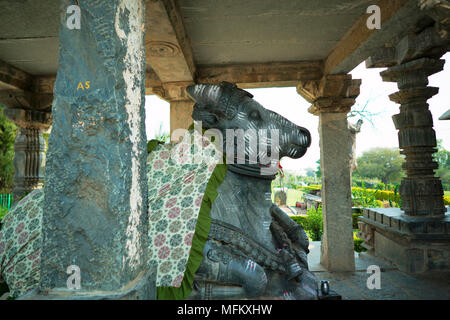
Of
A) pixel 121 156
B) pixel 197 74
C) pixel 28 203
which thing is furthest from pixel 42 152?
pixel 121 156

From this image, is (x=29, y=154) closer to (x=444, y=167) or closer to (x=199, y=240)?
(x=199, y=240)

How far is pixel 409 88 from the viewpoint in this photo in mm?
4340

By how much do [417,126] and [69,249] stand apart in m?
4.92

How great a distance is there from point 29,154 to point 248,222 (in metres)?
5.55

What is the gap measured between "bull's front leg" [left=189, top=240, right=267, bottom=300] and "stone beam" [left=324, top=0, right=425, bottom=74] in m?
2.80

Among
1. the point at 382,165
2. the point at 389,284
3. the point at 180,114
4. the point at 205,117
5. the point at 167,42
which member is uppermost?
the point at 382,165

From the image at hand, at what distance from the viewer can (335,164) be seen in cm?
463

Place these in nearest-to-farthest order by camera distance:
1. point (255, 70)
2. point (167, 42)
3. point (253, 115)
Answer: point (253, 115) < point (167, 42) < point (255, 70)

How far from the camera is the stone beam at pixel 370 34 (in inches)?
107

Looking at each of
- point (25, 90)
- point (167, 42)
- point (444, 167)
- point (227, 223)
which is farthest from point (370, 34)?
point (444, 167)

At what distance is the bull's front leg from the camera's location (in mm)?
1742

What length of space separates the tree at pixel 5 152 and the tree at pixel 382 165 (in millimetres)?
42862

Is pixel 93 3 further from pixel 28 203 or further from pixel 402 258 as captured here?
pixel 402 258

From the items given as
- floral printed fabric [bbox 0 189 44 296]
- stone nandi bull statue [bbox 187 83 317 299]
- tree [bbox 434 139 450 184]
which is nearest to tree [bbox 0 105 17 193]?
floral printed fabric [bbox 0 189 44 296]
